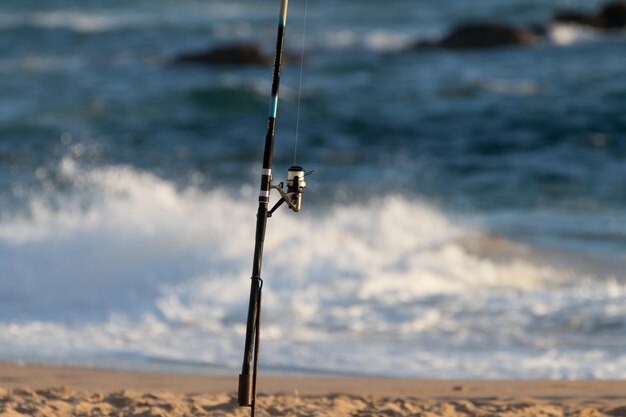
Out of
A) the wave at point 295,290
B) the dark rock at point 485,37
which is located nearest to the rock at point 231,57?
the dark rock at point 485,37

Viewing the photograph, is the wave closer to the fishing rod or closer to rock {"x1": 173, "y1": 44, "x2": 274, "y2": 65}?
the fishing rod

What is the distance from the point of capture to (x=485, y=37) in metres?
24.9

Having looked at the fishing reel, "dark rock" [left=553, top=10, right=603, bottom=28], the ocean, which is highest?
"dark rock" [left=553, top=10, right=603, bottom=28]

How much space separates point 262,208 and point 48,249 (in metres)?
6.34

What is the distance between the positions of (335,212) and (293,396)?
6.24 metres

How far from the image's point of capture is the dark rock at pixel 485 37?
24.9m

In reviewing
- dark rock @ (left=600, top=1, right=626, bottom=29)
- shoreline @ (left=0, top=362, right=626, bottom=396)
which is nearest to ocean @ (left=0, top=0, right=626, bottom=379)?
shoreline @ (left=0, top=362, right=626, bottom=396)

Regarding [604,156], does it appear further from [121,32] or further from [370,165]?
[121,32]

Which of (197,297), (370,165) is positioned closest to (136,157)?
(370,165)

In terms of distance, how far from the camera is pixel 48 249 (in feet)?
35.3

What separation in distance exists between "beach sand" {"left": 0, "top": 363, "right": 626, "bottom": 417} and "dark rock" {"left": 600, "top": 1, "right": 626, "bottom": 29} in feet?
69.6

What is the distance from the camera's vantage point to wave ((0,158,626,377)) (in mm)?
7863

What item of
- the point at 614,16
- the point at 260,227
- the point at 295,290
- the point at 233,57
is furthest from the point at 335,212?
the point at 614,16

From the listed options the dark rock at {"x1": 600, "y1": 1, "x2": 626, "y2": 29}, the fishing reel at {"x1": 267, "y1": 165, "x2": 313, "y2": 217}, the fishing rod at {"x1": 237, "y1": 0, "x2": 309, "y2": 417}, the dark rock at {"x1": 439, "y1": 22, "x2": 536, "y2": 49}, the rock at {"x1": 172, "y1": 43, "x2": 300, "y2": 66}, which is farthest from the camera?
the dark rock at {"x1": 600, "y1": 1, "x2": 626, "y2": 29}
